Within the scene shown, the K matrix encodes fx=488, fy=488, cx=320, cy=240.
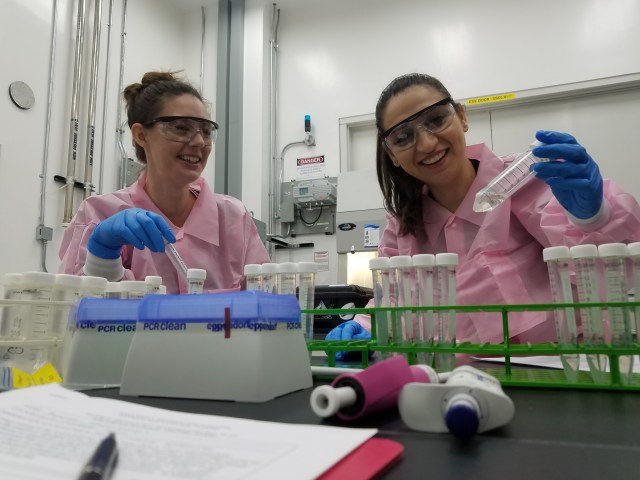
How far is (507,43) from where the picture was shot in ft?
10.9

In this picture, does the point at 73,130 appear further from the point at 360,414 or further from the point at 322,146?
the point at 360,414

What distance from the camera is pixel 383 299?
916 mm

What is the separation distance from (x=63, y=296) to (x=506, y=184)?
41.1 inches

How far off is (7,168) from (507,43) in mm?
3115

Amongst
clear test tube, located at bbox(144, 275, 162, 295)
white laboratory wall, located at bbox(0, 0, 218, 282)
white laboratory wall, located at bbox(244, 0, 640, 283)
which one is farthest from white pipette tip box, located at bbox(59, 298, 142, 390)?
white laboratory wall, located at bbox(244, 0, 640, 283)

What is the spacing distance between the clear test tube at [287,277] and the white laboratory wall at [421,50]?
252cm

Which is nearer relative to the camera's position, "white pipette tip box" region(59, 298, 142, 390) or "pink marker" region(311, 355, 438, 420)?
"pink marker" region(311, 355, 438, 420)

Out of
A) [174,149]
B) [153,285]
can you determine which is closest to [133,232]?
[153,285]

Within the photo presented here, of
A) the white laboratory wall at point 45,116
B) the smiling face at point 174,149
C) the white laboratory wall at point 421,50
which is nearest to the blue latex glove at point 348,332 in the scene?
the smiling face at point 174,149

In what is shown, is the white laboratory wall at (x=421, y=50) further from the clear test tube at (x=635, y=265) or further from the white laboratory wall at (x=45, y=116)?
the clear test tube at (x=635, y=265)

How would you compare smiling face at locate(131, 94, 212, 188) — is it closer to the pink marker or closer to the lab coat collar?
the lab coat collar

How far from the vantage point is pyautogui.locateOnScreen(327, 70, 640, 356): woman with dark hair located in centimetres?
115

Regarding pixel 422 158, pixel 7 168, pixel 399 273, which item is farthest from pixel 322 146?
pixel 399 273

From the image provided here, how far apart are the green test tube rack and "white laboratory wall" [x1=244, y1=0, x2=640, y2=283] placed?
266 cm
